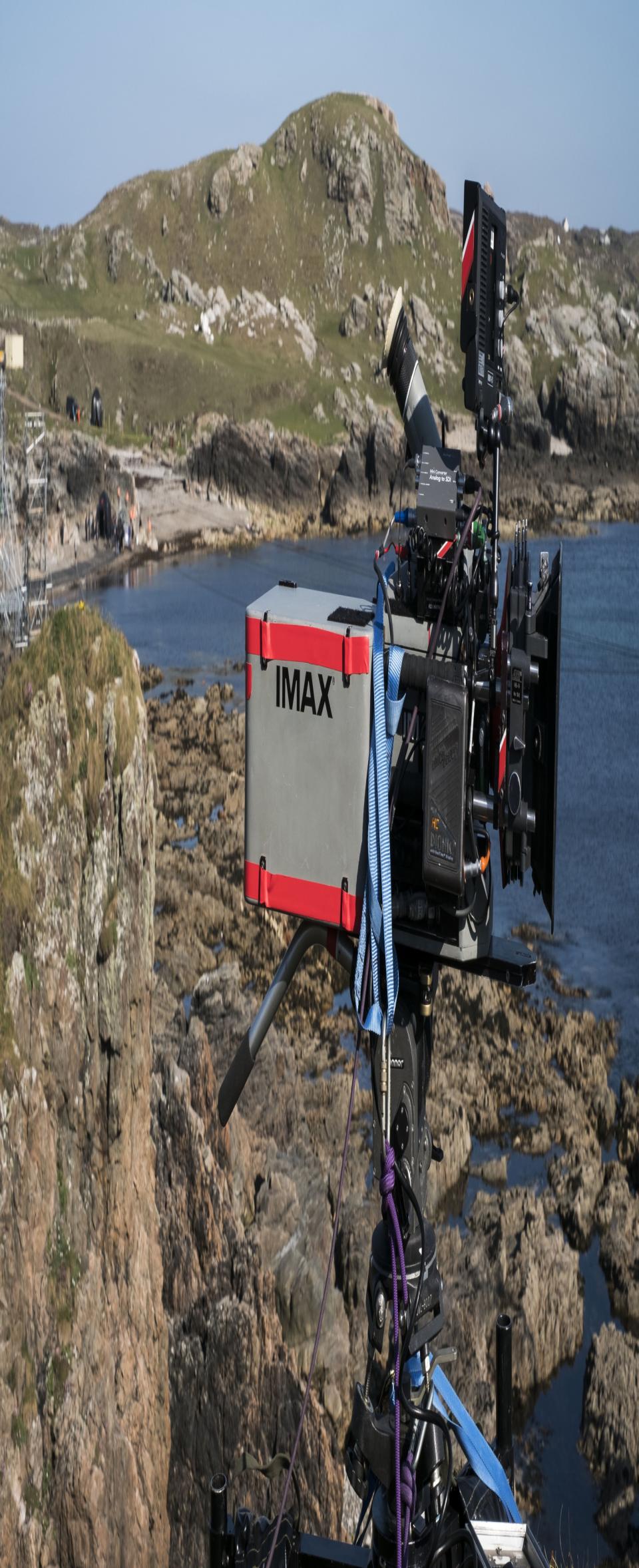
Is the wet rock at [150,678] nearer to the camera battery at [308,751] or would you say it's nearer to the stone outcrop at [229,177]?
the camera battery at [308,751]

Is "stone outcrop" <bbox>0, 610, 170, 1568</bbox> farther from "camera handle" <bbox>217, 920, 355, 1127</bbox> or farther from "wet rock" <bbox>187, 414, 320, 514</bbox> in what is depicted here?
"wet rock" <bbox>187, 414, 320, 514</bbox>

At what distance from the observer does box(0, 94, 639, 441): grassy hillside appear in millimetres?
139375

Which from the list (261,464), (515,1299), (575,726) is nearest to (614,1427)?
(515,1299)

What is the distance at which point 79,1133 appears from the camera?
17922 mm

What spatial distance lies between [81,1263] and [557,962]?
3119 cm

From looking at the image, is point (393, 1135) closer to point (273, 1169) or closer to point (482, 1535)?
point (482, 1535)

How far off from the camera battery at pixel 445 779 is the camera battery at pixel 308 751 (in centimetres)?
53

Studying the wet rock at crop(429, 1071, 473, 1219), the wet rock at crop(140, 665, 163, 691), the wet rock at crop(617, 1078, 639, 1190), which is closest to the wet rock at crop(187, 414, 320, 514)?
the wet rock at crop(140, 665, 163, 691)

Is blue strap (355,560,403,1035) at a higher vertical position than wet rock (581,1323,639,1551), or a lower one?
higher

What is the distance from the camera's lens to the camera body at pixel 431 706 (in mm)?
7668

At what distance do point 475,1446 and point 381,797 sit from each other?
146 inches

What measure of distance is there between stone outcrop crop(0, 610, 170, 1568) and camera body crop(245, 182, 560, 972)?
8.56 meters

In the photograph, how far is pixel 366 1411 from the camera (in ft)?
27.5

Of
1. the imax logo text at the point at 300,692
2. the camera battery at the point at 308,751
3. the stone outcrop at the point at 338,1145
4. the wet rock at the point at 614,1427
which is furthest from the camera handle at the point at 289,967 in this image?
the wet rock at the point at 614,1427
